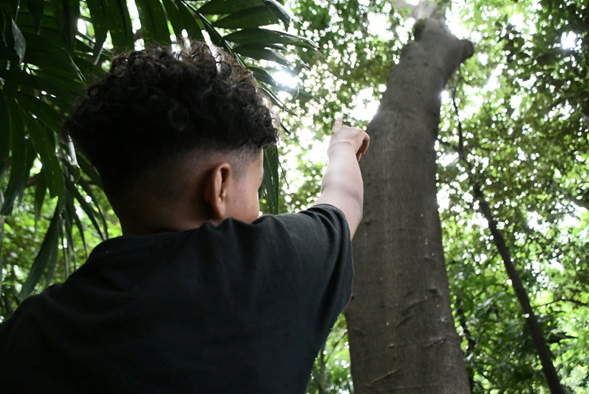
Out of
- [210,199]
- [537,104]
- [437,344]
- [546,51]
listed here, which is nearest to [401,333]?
[437,344]

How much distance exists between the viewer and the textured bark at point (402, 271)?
2494 mm

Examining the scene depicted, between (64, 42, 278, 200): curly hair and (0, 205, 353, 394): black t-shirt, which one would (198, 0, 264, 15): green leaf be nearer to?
(64, 42, 278, 200): curly hair

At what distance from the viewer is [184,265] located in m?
0.72

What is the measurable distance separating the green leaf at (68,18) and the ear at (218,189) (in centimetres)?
71

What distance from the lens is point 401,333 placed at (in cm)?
254

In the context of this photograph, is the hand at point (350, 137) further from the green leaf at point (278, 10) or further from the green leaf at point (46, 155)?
the green leaf at point (46, 155)

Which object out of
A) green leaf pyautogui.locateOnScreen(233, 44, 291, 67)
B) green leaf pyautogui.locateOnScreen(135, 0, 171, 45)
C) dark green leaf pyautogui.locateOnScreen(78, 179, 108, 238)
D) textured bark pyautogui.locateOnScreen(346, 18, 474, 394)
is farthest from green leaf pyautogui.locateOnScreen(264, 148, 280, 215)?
textured bark pyautogui.locateOnScreen(346, 18, 474, 394)

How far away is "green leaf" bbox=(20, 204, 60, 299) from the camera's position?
1.85 m

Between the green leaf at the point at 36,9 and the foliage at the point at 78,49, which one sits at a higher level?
the foliage at the point at 78,49

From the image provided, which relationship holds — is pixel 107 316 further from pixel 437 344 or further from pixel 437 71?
pixel 437 71

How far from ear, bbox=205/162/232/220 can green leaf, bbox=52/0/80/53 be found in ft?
2.33

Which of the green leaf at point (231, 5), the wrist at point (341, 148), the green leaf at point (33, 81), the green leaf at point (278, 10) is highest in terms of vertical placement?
the green leaf at point (231, 5)

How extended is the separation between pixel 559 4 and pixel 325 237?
3.52 metres

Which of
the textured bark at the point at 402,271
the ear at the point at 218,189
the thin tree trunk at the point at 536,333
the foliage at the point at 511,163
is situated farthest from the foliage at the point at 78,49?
the thin tree trunk at the point at 536,333
